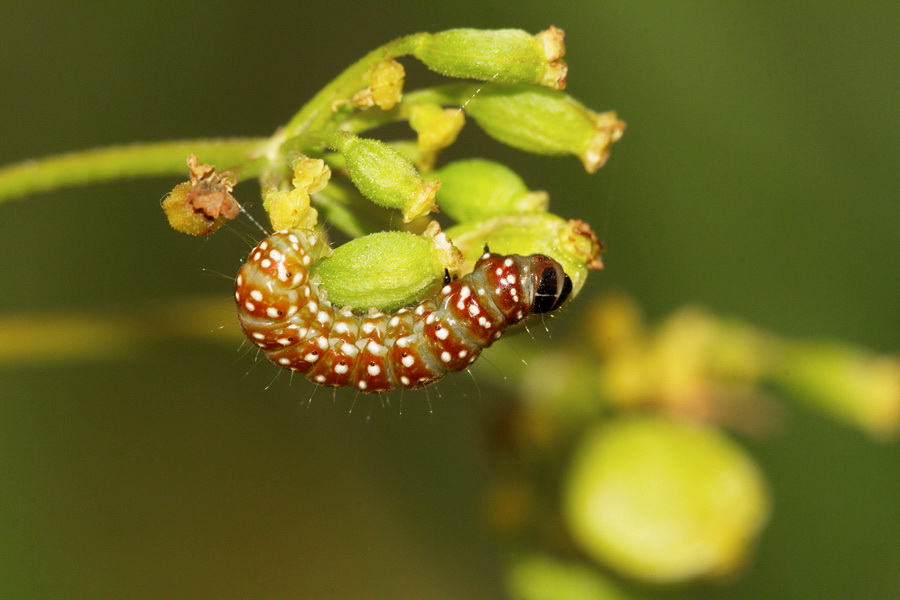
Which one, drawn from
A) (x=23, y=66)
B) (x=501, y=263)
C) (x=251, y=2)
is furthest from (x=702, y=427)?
(x=23, y=66)

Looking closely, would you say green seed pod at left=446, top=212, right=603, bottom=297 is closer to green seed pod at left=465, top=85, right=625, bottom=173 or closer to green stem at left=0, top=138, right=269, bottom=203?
green seed pod at left=465, top=85, right=625, bottom=173

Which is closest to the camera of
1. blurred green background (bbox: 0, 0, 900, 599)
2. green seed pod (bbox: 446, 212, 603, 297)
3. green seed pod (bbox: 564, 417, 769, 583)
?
green seed pod (bbox: 446, 212, 603, 297)

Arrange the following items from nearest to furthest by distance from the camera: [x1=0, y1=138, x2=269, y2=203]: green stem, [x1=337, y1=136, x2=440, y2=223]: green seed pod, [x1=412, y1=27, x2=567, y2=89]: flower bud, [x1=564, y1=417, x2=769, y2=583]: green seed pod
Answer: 1. [x1=337, y1=136, x2=440, y2=223]: green seed pod
2. [x1=412, y1=27, x2=567, y2=89]: flower bud
3. [x1=0, y1=138, x2=269, y2=203]: green stem
4. [x1=564, y1=417, x2=769, y2=583]: green seed pod

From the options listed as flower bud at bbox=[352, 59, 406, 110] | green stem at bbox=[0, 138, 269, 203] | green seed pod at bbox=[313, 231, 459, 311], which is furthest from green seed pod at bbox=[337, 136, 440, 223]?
green stem at bbox=[0, 138, 269, 203]

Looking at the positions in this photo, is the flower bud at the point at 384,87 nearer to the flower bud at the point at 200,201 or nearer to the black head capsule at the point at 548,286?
the flower bud at the point at 200,201

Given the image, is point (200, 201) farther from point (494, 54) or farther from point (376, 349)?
point (494, 54)

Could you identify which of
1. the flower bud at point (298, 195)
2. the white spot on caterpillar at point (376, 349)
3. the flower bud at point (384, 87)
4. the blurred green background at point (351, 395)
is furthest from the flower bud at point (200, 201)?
the blurred green background at point (351, 395)

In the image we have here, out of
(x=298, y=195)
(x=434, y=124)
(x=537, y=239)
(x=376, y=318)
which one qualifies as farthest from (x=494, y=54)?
(x=376, y=318)

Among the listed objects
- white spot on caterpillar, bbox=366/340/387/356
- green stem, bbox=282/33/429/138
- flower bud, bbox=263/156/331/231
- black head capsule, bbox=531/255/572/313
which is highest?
green stem, bbox=282/33/429/138
